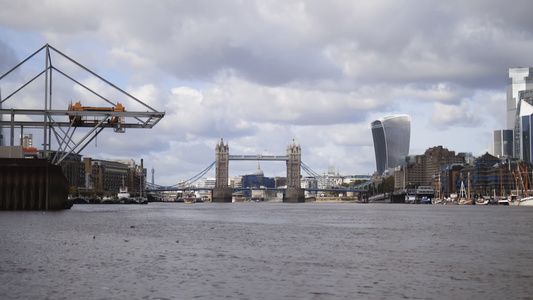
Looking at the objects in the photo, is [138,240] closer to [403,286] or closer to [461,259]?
[461,259]

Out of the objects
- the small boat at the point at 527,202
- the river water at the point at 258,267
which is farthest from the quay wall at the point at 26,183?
the small boat at the point at 527,202

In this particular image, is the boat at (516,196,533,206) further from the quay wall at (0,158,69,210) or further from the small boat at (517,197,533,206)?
the quay wall at (0,158,69,210)

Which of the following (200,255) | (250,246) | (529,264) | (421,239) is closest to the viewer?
(529,264)

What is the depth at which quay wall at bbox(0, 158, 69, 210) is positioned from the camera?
75.6 metres

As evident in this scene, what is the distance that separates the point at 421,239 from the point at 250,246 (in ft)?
43.6

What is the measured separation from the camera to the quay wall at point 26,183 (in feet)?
248

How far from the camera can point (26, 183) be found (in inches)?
3019

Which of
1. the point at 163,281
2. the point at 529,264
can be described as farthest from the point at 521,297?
the point at 163,281

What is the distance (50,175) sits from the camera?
7694 cm

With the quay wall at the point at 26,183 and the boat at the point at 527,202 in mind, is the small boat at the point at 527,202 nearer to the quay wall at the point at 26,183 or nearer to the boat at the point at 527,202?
the boat at the point at 527,202

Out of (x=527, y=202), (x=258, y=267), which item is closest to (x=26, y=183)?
(x=258, y=267)

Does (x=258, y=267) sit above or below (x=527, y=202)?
above

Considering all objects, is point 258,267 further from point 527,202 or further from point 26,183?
point 527,202

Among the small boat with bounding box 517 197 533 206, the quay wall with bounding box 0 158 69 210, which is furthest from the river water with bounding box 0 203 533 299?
the small boat with bounding box 517 197 533 206
